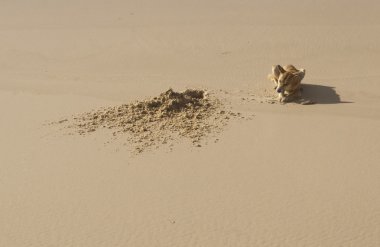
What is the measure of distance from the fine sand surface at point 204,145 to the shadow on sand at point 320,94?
0.02 m

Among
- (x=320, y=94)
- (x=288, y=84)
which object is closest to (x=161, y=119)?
(x=288, y=84)

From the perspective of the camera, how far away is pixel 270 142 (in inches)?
179

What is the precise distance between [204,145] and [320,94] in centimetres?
171

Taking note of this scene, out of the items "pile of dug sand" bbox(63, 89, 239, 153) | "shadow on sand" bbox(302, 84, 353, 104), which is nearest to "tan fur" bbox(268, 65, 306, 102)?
"shadow on sand" bbox(302, 84, 353, 104)

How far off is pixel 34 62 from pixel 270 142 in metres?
4.28

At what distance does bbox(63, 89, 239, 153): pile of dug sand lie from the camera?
4.73 meters

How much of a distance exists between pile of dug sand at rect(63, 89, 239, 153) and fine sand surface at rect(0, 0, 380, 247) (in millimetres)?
137

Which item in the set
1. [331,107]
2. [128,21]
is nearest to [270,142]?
[331,107]

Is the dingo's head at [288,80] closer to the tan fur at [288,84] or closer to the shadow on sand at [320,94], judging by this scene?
the tan fur at [288,84]

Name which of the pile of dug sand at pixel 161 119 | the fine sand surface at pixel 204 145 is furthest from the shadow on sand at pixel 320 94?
the pile of dug sand at pixel 161 119

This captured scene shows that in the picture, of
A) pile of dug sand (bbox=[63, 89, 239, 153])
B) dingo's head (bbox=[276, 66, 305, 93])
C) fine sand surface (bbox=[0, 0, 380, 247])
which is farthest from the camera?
dingo's head (bbox=[276, 66, 305, 93])

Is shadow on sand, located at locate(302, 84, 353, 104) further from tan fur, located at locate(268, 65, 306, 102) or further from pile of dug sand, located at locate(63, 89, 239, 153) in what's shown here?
pile of dug sand, located at locate(63, 89, 239, 153)

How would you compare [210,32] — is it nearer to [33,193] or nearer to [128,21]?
[128,21]

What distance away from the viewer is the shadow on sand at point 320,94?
538cm
